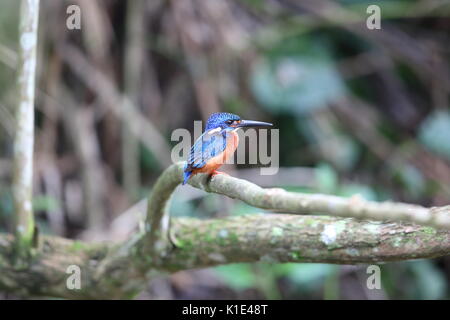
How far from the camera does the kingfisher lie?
261 cm

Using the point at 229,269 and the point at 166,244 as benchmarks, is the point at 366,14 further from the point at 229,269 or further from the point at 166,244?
the point at 166,244

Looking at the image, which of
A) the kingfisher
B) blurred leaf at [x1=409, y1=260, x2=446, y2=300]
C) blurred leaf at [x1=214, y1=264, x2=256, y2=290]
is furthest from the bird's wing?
blurred leaf at [x1=409, y1=260, x2=446, y2=300]

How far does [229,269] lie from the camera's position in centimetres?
467

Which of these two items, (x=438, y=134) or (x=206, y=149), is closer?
(x=206, y=149)

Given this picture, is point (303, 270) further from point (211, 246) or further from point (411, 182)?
point (411, 182)

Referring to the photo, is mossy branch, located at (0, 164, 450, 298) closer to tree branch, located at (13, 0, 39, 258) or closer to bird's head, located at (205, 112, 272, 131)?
tree branch, located at (13, 0, 39, 258)

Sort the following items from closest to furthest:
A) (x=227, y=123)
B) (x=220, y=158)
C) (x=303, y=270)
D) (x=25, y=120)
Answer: (x=220, y=158) → (x=227, y=123) → (x=25, y=120) → (x=303, y=270)

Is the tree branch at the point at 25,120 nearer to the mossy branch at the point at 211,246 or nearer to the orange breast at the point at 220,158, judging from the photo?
the mossy branch at the point at 211,246

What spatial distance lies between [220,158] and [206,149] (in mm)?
81

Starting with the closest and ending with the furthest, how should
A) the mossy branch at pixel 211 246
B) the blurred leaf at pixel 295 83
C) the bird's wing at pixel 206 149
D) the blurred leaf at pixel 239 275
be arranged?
1. the mossy branch at pixel 211 246
2. the bird's wing at pixel 206 149
3. the blurred leaf at pixel 239 275
4. the blurred leaf at pixel 295 83

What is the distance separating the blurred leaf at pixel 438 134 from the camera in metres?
5.86

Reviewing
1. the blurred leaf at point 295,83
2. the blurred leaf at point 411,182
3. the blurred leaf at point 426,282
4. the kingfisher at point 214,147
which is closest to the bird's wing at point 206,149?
the kingfisher at point 214,147

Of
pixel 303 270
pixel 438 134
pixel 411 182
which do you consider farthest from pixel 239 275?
pixel 438 134

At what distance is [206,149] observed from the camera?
2740 millimetres
